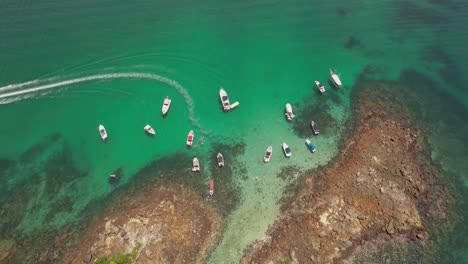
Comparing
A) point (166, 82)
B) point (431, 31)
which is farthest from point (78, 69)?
point (431, 31)

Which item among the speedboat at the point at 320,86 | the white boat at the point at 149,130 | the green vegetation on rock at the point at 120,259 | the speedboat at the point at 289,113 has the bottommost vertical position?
the green vegetation on rock at the point at 120,259

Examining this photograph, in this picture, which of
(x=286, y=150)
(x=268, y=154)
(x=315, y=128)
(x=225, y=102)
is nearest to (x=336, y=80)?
(x=315, y=128)

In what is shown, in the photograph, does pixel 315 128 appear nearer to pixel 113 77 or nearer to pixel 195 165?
pixel 195 165

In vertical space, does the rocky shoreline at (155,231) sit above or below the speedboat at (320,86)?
below

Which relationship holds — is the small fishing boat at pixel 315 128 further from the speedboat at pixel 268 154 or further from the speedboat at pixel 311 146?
the speedboat at pixel 268 154

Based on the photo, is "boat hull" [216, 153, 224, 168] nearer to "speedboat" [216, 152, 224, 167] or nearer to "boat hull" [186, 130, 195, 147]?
"speedboat" [216, 152, 224, 167]

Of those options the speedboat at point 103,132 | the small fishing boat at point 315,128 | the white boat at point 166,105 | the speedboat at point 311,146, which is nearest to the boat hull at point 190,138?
the white boat at point 166,105
